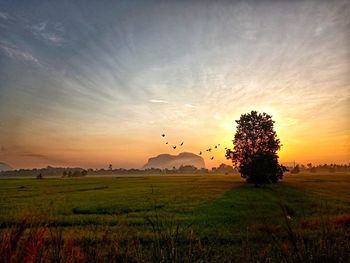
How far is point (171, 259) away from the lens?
12.0ft

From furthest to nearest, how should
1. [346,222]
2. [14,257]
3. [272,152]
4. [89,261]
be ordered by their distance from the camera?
[272,152] < [346,222] < [89,261] < [14,257]

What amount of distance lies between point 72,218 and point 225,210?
44.1ft

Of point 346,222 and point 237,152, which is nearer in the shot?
point 346,222

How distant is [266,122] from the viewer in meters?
70.6

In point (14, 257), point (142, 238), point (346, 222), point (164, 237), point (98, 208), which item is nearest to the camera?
point (14, 257)

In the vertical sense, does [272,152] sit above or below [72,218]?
above

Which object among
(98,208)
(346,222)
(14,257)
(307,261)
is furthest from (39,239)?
(98,208)

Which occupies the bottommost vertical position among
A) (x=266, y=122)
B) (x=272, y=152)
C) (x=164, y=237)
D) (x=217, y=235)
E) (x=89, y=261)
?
(x=217, y=235)

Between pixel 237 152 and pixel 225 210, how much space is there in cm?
4387

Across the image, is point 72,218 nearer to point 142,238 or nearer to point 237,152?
point 142,238

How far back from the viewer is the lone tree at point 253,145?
64.5m

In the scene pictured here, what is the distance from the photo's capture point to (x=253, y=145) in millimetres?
69562

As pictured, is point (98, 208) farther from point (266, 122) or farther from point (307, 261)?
point (266, 122)

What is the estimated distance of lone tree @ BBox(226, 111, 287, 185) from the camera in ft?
212
